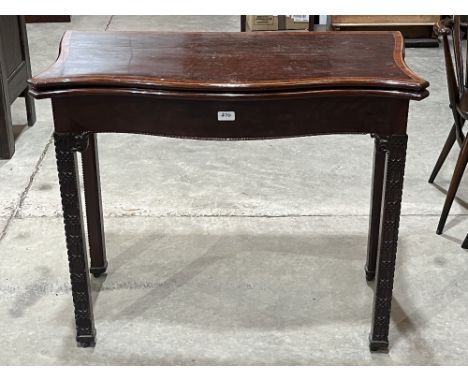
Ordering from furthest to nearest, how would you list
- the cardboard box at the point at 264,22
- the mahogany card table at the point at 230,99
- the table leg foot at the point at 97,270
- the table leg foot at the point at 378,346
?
the cardboard box at the point at 264,22
the table leg foot at the point at 97,270
the table leg foot at the point at 378,346
the mahogany card table at the point at 230,99

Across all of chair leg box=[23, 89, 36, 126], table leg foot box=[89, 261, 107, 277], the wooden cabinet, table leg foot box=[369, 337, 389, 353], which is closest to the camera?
table leg foot box=[369, 337, 389, 353]

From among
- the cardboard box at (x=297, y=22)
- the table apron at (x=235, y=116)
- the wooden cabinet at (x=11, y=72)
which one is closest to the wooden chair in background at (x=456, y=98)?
the table apron at (x=235, y=116)

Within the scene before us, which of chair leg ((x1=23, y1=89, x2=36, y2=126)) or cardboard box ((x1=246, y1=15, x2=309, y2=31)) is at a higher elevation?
cardboard box ((x1=246, y1=15, x2=309, y2=31))

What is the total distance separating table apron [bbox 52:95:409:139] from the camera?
2.10 metres

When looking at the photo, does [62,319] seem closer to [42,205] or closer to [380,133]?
[42,205]

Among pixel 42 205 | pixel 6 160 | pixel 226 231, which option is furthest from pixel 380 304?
pixel 6 160

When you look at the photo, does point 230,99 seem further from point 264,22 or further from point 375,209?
point 264,22

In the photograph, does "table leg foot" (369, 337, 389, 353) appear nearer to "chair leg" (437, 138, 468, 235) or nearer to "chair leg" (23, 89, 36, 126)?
"chair leg" (437, 138, 468, 235)

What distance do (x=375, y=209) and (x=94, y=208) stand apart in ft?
3.06

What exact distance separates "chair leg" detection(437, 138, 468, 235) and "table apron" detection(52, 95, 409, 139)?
1.02 metres

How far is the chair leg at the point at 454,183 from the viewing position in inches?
121

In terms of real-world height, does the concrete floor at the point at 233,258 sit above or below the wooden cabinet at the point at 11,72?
below

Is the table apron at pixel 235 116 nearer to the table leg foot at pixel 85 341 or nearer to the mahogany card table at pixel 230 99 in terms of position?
the mahogany card table at pixel 230 99

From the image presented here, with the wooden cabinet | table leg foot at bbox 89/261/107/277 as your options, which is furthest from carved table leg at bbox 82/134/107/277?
the wooden cabinet
